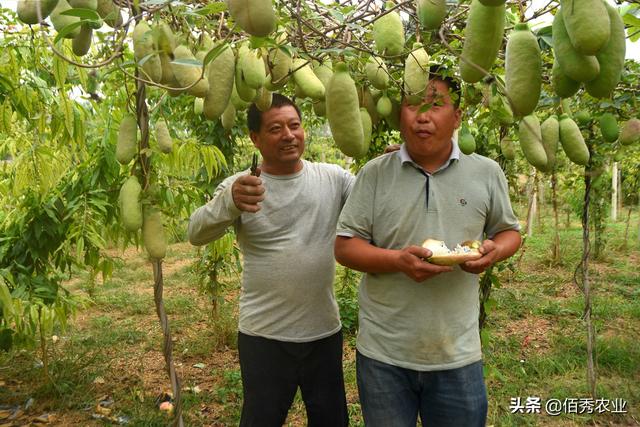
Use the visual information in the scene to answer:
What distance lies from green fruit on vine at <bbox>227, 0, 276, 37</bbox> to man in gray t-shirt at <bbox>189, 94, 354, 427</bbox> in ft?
3.42

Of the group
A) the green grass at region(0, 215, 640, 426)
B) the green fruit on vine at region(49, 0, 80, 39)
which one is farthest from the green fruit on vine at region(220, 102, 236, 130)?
the green grass at region(0, 215, 640, 426)

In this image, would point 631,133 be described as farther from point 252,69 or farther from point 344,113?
point 252,69

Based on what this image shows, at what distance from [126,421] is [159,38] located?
2586mm

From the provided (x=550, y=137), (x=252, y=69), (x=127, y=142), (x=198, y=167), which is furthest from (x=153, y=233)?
(x=198, y=167)

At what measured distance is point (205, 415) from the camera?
2.96 m

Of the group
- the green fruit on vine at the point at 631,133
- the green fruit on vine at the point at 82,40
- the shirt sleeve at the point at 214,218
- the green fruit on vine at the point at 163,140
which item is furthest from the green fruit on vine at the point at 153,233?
the green fruit on vine at the point at 631,133

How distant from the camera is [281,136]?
5.63 feet

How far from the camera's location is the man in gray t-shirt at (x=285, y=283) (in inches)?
67.7

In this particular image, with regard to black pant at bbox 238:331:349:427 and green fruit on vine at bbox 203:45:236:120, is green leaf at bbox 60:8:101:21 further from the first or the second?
black pant at bbox 238:331:349:427

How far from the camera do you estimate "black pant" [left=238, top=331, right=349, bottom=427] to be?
5.65 ft

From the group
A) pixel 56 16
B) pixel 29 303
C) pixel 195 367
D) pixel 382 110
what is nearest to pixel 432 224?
pixel 382 110

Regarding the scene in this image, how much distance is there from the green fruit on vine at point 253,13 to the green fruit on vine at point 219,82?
203 millimetres

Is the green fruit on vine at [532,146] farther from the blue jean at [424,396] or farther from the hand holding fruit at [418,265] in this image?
the blue jean at [424,396]

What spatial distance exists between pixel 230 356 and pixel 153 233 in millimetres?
3066
